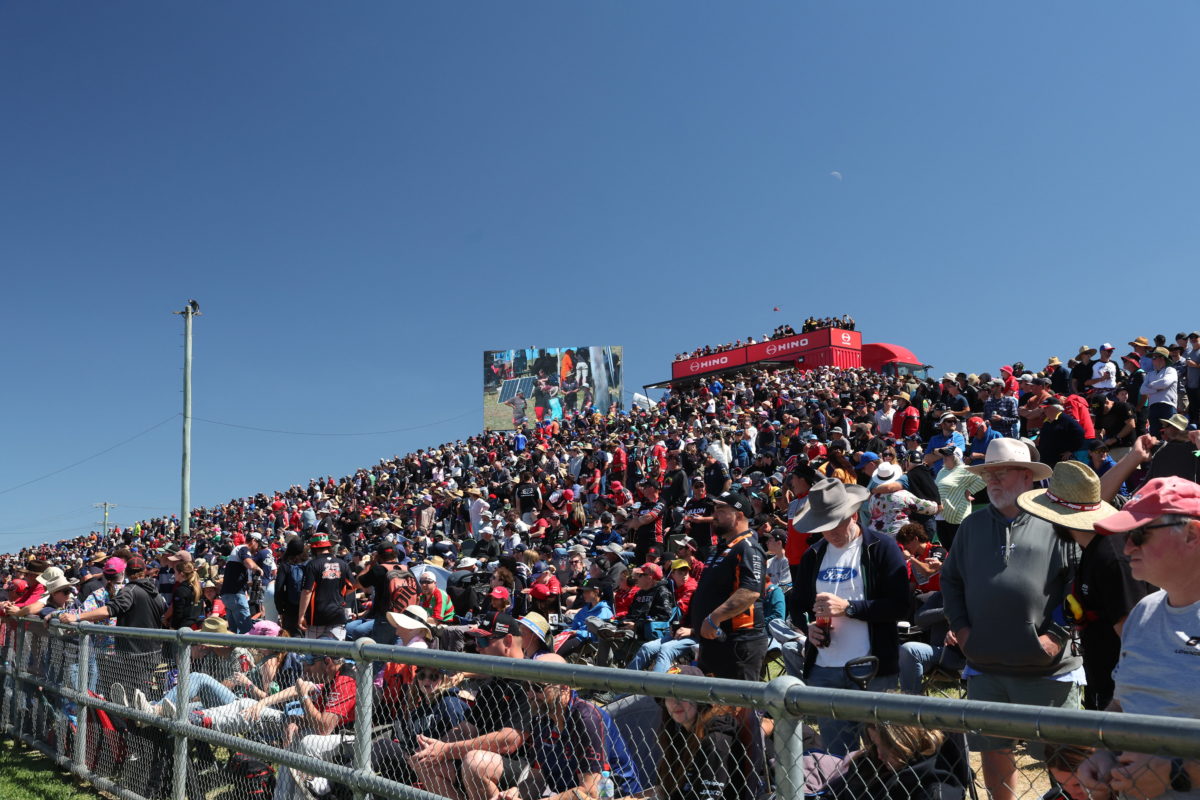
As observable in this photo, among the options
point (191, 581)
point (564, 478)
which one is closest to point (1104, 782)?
point (191, 581)

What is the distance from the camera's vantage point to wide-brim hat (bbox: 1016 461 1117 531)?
350 centimetres

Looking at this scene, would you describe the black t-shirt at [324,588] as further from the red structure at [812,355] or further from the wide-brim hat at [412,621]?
the red structure at [812,355]

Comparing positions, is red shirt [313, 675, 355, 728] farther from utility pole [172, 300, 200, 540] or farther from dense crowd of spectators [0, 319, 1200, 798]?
utility pole [172, 300, 200, 540]

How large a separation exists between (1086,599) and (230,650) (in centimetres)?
432

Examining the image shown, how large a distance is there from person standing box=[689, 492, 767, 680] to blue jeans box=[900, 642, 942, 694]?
47.4 inches

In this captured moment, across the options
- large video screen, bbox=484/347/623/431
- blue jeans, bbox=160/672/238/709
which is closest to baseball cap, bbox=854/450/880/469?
blue jeans, bbox=160/672/238/709

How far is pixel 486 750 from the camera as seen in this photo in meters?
3.38

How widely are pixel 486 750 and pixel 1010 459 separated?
2.62 meters

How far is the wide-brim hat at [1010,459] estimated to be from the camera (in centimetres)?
390

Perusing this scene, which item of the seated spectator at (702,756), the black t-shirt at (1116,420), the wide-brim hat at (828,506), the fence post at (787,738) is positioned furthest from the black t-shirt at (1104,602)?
the black t-shirt at (1116,420)

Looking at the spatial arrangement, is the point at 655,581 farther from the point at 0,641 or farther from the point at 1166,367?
the point at 1166,367

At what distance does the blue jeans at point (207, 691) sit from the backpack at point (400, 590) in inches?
124

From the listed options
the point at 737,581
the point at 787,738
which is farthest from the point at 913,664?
the point at 787,738

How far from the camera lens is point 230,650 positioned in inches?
192
